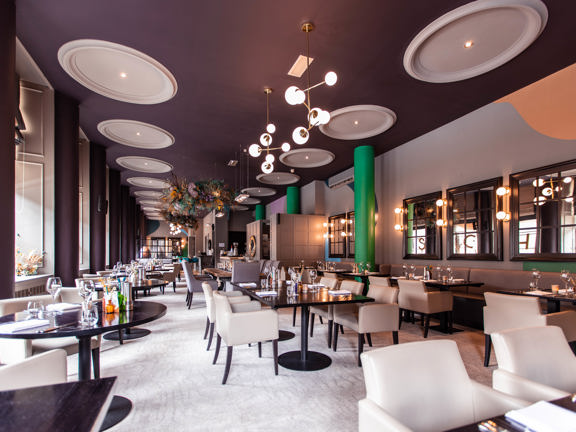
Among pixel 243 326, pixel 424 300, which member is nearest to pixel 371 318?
pixel 243 326

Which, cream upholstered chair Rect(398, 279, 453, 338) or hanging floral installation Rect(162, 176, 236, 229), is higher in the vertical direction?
hanging floral installation Rect(162, 176, 236, 229)

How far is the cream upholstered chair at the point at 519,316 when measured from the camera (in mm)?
3248

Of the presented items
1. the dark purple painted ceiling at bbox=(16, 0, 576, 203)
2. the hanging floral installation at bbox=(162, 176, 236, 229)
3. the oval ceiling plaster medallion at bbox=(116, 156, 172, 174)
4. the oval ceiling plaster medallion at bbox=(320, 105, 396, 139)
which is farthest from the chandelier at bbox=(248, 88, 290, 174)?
the oval ceiling plaster medallion at bbox=(116, 156, 172, 174)

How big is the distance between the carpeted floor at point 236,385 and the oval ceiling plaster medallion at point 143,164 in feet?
21.9

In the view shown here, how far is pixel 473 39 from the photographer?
4.04 meters

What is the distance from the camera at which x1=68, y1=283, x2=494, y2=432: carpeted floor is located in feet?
7.93

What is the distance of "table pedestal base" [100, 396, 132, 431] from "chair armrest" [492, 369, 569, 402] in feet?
8.44

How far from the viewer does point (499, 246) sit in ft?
18.6

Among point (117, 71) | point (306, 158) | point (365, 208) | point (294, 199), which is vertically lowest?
point (365, 208)

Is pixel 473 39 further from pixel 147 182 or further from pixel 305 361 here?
pixel 147 182

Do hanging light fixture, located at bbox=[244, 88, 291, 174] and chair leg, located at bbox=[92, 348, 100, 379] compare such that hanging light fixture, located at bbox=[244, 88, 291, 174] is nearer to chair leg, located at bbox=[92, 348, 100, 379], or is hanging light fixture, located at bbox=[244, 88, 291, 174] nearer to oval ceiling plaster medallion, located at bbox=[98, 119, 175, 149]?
oval ceiling plaster medallion, located at bbox=[98, 119, 175, 149]

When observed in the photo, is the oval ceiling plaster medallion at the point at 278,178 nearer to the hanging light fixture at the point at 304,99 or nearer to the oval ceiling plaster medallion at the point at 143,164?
Answer: the oval ceiling plaster medallion at the point at 143,164

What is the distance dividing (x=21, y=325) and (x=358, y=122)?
6212 mm

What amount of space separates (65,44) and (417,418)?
5.43 m
